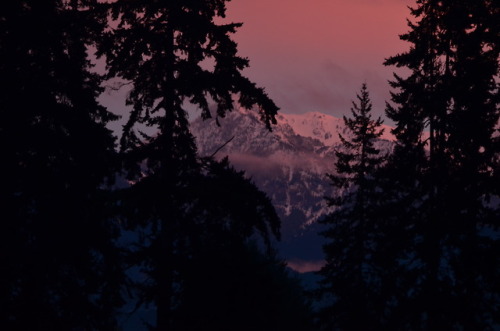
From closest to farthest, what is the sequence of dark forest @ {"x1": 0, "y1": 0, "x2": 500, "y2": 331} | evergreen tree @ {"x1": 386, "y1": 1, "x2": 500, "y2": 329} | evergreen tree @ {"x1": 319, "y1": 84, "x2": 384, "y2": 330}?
dark forest @ {"x1": 0, "y1": 0, "x2": 500, "y2": 331} < evergreen tree @ {"x1": 386, "y1": 1, "x2": 500, "y2": 329} < evergreen tree @ {"x1": 319, "y1": 84, "x2": 384, "y2": 330}

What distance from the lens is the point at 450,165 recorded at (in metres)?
17.3

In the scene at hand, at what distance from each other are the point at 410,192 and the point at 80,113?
11.0m

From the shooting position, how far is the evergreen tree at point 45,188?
1120 centimetres

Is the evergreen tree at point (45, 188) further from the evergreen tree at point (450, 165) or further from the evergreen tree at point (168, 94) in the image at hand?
the evergreen tree at point (450, 165)

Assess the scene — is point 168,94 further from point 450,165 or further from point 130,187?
point 450,165

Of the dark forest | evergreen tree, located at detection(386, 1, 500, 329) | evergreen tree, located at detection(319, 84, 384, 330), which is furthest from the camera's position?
evergreen tree, located at detection(319, 84, 384, 330)

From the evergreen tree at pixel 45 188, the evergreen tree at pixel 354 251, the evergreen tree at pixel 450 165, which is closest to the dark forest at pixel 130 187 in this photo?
the evergreen tree at pixel 45 188

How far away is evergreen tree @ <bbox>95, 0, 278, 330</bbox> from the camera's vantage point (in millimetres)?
10516

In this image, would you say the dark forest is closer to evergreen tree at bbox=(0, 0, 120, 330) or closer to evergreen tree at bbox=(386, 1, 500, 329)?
evergreen tree at bbox=(0, 0, 120, 330)

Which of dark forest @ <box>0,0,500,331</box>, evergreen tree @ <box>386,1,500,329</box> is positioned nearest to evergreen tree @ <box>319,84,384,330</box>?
evergreen tree @ <box>386,1,500,329</box>

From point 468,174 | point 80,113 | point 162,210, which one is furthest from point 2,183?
point 468,174

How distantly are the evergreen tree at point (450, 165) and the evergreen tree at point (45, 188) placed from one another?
10.3 m

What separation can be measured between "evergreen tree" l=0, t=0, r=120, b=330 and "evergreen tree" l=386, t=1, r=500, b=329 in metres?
10.3

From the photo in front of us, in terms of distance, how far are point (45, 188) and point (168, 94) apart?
3.61 meters
